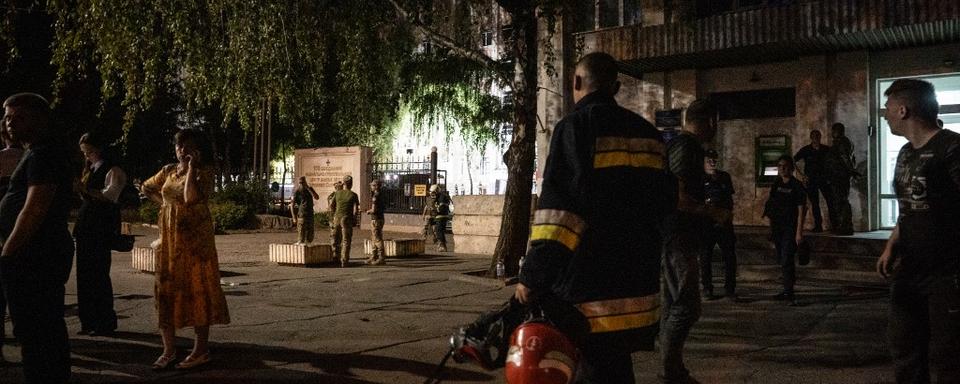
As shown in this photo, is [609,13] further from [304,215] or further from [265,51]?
[265,51]

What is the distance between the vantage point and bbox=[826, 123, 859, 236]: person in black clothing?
1180cm

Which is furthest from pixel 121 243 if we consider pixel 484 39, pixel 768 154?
pixel 484 39

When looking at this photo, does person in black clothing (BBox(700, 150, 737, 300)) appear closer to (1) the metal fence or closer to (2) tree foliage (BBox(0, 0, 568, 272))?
(2) tree foliage (BBox(0, 0, 568, 272))

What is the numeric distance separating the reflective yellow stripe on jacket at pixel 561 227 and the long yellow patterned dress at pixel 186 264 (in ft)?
11.9

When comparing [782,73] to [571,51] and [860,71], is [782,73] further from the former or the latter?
[571,51]

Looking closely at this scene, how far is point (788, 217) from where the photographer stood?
838 cm

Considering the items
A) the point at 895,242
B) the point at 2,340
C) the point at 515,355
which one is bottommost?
the point at 2,340

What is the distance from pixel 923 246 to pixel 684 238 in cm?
129

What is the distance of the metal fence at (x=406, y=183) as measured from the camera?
24.5m

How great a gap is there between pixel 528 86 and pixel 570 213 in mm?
7814

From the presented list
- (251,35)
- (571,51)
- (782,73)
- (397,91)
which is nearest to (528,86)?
(251,35)

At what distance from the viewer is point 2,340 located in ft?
18.9

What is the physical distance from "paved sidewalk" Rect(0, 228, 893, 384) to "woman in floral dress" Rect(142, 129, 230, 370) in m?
0.27

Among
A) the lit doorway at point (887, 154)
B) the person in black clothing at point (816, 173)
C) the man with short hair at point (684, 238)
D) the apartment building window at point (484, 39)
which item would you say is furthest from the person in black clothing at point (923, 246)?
the apartment building window at point (484, 39)
